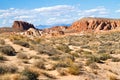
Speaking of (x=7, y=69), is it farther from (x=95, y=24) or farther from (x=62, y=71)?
(x=95, y=24)

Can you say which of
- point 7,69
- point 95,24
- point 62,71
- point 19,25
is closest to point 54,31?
point 95,24

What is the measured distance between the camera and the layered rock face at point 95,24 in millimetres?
139375

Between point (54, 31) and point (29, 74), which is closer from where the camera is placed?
point (29, 74)

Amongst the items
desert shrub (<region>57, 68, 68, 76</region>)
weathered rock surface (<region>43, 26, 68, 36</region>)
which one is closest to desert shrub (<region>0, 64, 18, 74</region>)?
desert shrub (<region>57, 68, 68, 76</region>)

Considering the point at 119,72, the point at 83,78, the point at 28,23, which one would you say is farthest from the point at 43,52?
the point at 28,23

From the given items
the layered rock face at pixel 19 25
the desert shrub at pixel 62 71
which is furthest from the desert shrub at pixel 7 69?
the layered rock face at pixel 19 25

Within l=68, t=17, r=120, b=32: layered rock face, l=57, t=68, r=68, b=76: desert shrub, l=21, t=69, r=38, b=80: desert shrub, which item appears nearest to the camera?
l=21, t=69, r=38, b=80: desert shrub

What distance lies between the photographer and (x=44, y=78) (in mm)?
16078

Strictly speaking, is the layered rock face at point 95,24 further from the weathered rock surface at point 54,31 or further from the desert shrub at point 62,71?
the desert shrub at point 62,71

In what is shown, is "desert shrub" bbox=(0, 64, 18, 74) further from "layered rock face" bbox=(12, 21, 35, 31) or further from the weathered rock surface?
"layered rock face" bbox=(12, 21, 35, 31)

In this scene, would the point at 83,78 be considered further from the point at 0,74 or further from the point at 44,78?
the point at 0,74

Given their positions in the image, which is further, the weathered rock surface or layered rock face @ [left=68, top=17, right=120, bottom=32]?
layered rock face @ [left=68, top=17, right=120, bottom=32]

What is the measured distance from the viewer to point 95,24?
144375 millimetres

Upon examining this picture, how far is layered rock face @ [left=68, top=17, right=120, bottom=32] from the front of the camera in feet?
457
